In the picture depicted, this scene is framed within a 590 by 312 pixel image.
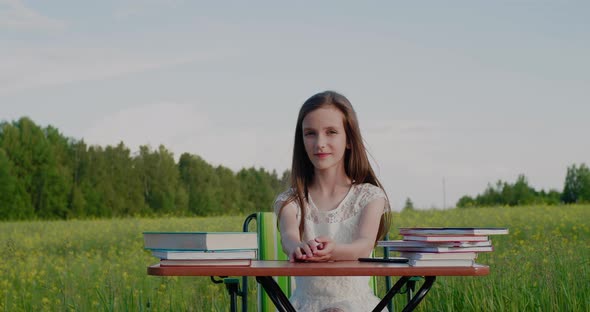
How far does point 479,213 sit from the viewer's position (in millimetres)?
13602

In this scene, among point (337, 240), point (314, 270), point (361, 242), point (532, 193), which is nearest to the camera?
point (314, 270)

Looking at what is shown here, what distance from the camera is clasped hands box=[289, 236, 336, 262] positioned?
2.76 metres

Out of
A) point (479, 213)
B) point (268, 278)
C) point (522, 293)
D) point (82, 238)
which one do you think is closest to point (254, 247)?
point (268, 278)

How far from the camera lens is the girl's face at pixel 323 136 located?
3.04m

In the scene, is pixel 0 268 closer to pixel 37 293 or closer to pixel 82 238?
pixel 37 293

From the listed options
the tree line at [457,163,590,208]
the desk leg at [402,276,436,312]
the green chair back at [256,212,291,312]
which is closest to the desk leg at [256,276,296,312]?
the desk leg at [402,276,436,312]

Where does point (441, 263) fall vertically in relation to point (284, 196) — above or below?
below

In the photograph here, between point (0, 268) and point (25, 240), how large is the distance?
12.7ft

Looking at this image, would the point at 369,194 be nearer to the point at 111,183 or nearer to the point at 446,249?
the point at 446,249

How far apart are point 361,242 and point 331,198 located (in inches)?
12.2

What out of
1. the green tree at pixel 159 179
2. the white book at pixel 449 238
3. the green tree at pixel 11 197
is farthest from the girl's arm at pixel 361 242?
the green tree at pixel 11 197

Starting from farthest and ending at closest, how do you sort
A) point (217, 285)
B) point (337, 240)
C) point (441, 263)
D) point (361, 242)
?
point (217, 285) < point (337, 240) < point (361, 242) < point (441, 263)

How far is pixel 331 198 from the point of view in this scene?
127 inches

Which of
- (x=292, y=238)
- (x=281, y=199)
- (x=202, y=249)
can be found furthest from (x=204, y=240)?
(x=281, y=199)
